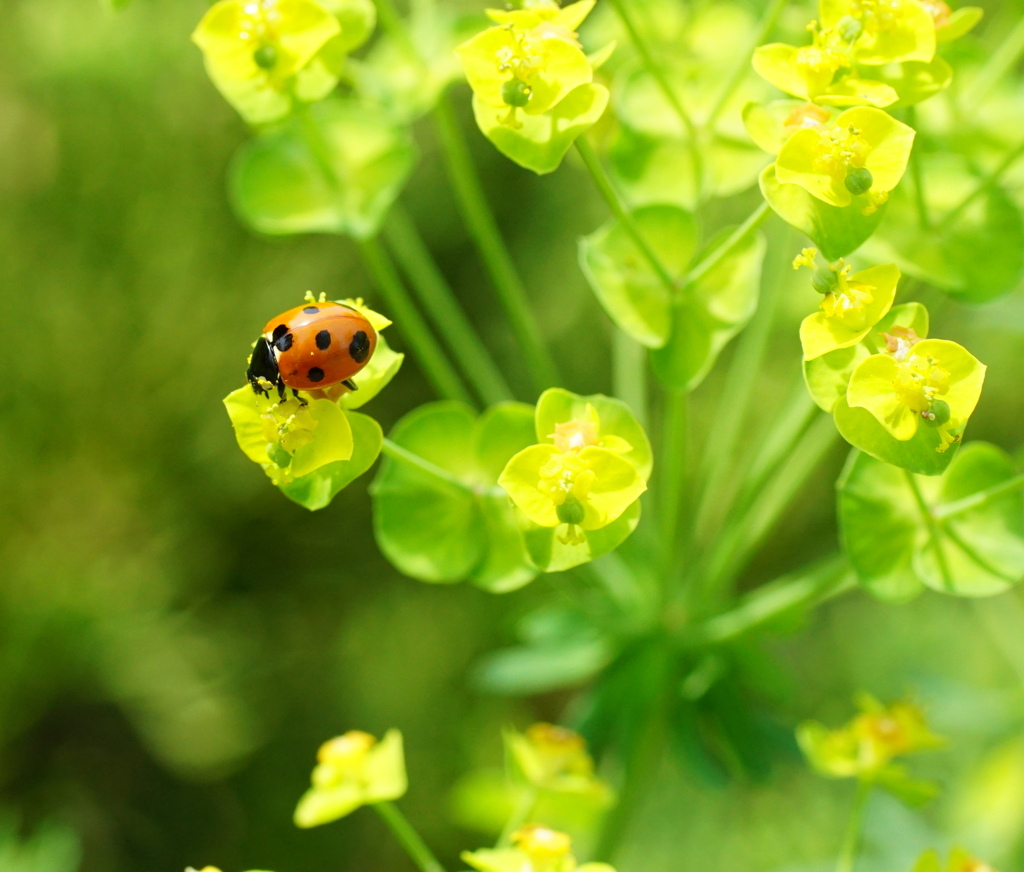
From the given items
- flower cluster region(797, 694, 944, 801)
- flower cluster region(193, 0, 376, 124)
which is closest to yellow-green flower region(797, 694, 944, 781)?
flower cluster region(797, 694, 944, 801)

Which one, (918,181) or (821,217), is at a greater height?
(821,217)

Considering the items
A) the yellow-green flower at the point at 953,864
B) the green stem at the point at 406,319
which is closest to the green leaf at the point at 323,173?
the green stem at the point at 406,319

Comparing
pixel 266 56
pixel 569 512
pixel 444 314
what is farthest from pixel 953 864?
pixel 266 56

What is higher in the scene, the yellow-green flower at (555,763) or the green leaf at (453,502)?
the green leaf at (453,502)

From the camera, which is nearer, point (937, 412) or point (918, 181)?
point (937, 412)

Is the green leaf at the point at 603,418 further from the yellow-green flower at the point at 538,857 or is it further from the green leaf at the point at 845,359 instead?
the yellow-green flower at the point at 538,857

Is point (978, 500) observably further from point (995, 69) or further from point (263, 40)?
point (263, 40)

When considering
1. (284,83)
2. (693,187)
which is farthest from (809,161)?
(284,83)
